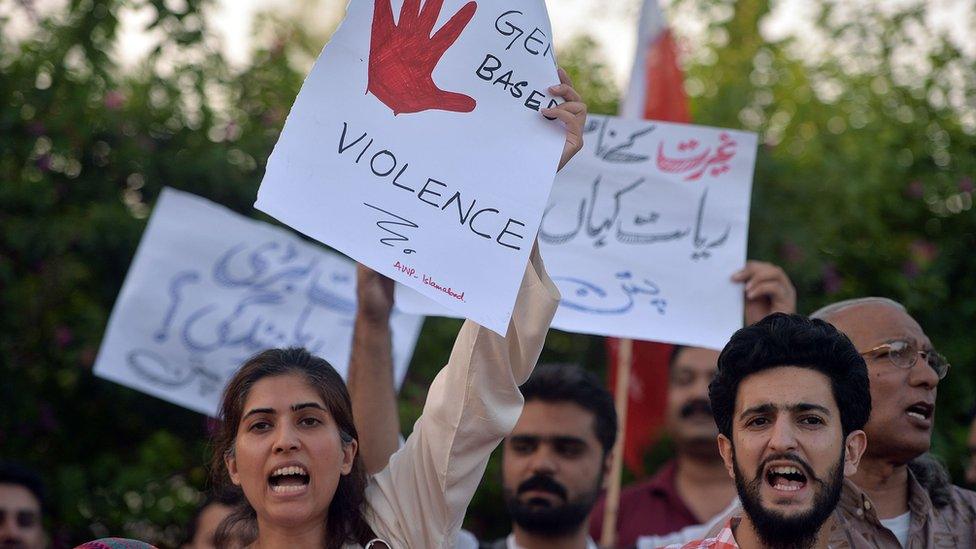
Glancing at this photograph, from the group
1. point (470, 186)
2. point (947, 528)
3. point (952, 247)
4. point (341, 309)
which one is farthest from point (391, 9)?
point (952, 247)

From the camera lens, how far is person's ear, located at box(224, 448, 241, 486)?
146 inches

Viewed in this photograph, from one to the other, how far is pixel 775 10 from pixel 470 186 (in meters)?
7.16

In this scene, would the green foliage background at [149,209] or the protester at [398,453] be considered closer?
the protester at [398,453]

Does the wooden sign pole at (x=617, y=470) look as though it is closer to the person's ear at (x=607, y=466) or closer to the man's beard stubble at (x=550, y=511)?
the person's ear at (x=607, y=466)

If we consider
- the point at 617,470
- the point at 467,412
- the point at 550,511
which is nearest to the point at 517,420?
the point at 467,412

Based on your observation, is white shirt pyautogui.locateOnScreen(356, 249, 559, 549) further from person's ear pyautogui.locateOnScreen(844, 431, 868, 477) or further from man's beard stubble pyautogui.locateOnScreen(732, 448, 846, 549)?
person's ear pyautogui.locateOnScreen(844, 431, 868, 477)

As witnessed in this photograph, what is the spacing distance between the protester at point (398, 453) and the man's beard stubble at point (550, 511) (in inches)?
41.9

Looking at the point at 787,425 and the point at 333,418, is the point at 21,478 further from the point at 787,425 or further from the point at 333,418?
the point at 787,425

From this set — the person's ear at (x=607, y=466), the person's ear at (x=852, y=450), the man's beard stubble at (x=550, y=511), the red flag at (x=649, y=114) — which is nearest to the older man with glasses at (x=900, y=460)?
the person's ear at (x=852, y=450)

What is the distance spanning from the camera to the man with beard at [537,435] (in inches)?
167

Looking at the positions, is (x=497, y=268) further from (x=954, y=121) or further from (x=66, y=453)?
(x=954, y=121)

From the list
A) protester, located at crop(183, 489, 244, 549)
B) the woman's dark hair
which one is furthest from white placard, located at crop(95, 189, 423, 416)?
the woman's dark hair

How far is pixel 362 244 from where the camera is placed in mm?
3381

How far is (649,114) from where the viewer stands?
692cm
